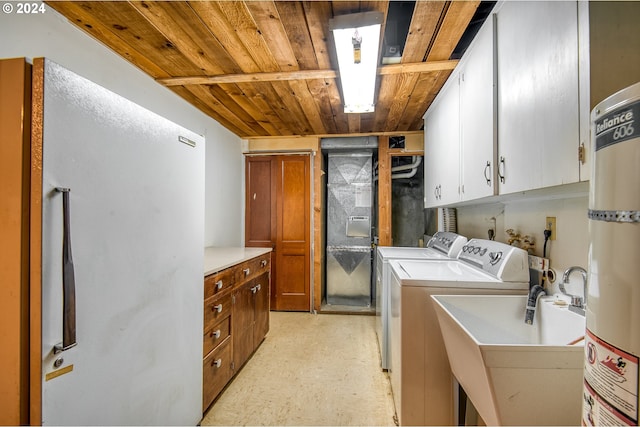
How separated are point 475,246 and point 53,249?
211 centimetres

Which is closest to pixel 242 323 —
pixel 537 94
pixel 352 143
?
pixel 537 94

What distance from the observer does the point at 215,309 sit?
1.81 meters

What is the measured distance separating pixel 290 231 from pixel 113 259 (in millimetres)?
2797

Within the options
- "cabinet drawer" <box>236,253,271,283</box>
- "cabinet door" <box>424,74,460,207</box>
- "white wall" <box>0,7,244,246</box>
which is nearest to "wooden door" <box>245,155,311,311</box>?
"white wall" <box>0,7,244,246</box>

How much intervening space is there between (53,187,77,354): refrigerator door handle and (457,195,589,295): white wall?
183 centimetres

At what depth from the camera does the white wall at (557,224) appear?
1.17 metres

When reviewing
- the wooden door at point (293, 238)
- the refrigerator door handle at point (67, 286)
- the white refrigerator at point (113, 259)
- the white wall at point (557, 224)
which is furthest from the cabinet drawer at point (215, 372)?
the white wall at point (557, 224)

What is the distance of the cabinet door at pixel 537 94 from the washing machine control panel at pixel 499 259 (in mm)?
375

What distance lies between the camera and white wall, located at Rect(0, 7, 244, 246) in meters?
1.38

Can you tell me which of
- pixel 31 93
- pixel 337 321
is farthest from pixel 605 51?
pixel 337 321

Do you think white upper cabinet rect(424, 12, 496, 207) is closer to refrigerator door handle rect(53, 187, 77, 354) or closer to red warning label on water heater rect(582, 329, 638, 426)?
red warning label on water heater rect(582, 329, 638, 426)

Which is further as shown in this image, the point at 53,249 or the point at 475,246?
the point at 475,246

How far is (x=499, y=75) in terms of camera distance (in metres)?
1.34

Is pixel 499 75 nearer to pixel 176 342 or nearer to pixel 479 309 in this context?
pixel 479 309
